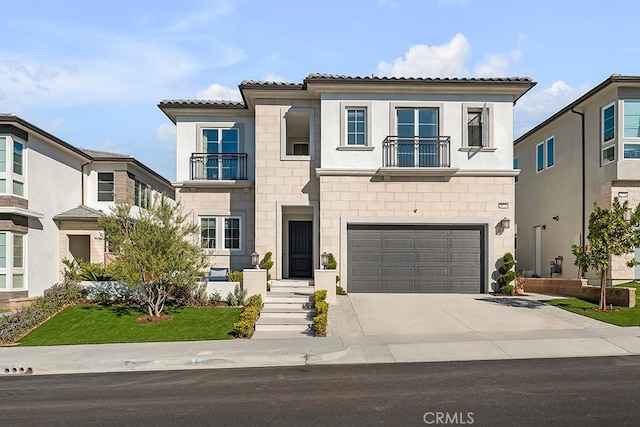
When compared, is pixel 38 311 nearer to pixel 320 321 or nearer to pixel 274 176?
pixel 320 321

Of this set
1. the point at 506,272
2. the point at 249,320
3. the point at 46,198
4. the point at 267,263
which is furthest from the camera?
the point at 46,198

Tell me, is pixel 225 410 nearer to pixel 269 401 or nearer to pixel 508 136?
pixel 269 401

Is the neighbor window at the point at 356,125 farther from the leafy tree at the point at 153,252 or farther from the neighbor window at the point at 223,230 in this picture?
A: the leafy tree at the point at 153,252

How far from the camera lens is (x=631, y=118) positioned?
18328mm

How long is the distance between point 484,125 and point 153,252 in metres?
12.2

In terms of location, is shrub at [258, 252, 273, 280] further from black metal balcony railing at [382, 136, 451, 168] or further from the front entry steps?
black metal balcony railing at [382, 136, 451, 168]

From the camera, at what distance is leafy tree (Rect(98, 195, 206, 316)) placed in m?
14.0

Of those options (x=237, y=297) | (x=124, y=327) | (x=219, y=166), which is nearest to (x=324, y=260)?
(x=237, y=297)

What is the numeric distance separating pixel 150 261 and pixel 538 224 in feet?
63.1

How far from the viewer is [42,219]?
65.9 feet

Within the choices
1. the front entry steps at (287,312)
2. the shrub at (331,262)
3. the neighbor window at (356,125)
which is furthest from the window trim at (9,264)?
the neighbor window at (356,125)

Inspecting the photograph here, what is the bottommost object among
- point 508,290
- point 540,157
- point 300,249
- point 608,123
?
point 508,290

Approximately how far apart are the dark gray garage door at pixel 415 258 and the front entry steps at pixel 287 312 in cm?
219


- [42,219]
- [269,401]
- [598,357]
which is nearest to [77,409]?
[269,401]
